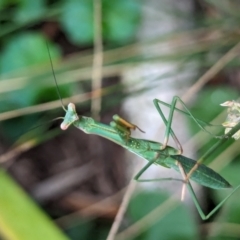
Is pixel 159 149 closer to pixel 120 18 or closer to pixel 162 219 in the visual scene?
pixel 162 219

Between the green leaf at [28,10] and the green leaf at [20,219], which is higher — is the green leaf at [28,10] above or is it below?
above

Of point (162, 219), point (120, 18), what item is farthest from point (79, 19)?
point (162, 219)

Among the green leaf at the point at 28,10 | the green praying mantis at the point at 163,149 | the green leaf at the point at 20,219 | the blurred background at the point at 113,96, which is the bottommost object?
the green praying mantis at the point at 163,149

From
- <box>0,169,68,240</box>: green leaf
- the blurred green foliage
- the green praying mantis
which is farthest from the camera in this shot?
the blurred green foliage

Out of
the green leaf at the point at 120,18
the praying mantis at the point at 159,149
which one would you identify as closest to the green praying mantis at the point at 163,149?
the praying mantis at the point at 159,149

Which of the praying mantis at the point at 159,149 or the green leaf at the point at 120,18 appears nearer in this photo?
the praying mantis at the point at 159,149

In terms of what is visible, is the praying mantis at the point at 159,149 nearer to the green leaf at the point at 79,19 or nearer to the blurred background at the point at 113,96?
the blurred background at the point at 113,96

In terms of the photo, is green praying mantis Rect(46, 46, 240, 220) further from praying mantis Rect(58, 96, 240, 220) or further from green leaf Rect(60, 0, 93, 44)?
green leaf Rect(60, 0, 93, 44)

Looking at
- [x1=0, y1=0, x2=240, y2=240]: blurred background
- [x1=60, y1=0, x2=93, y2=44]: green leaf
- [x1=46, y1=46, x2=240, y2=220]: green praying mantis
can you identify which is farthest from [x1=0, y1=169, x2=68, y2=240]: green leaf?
[x1=60, y1=0, x2=93, y2=44]: green leaf

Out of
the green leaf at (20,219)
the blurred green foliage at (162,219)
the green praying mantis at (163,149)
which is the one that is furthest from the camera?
the blurred green foliage at (162,219)

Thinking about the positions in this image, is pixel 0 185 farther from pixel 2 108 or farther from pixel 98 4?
pixel 98 4
